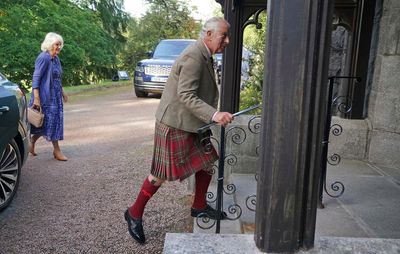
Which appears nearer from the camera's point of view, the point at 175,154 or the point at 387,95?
the point at 175,154

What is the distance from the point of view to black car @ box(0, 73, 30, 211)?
3951 millimetres

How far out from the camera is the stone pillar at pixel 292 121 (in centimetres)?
183

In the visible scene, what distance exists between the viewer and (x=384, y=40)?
4996mm

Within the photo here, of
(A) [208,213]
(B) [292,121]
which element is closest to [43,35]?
(A) [208,213]

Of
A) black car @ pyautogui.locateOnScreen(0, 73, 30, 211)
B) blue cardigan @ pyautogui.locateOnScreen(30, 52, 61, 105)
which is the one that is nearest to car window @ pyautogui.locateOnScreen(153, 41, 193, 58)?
blue cardigan @ pyautogui.locateOnScreen(30, 52, 61, 105)

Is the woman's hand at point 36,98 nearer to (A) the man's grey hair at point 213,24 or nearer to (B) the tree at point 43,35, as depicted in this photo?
(A) the man's grey hair at point 213,24

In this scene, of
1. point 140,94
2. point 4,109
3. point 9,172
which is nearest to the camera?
point 4,109

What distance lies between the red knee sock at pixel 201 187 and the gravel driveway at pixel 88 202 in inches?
9.7

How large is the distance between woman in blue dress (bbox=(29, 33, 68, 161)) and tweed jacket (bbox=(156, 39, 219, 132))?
2.98m

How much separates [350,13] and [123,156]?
365 centimetres

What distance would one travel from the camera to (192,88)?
291 centimetres

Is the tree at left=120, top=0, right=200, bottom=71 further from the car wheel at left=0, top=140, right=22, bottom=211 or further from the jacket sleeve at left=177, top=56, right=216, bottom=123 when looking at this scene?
the jacket sleeve at left=177, top=56, right=216, bottom=123

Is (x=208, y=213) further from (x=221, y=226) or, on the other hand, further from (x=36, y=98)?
(x=36, y=98)

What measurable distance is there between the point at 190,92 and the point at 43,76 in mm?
3361
